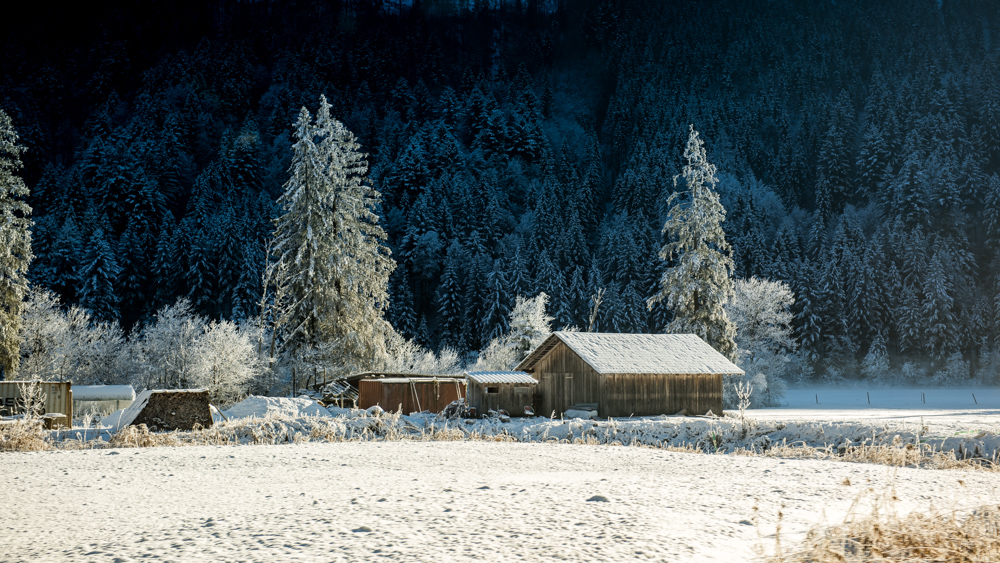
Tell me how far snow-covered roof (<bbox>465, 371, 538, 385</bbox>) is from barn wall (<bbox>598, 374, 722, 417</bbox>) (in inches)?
140

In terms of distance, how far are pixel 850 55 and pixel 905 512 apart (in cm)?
16338

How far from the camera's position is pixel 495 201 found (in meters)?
108

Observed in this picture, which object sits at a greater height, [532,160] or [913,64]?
[913,64]

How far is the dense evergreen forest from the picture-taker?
78375mm

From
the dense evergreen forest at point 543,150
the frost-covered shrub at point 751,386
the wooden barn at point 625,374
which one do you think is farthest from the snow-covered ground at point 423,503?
the dense evergreen forest at point 543,150

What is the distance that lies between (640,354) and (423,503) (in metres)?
28.1

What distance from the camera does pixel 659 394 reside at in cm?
3400

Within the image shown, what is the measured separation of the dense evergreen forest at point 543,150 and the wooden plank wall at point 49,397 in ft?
85.3

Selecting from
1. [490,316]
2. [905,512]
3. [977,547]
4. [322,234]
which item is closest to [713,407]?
[322,234]

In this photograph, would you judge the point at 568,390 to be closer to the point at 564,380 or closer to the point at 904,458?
the point at 564,380

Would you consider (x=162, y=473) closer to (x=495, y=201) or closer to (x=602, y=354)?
(x=602, y=354)

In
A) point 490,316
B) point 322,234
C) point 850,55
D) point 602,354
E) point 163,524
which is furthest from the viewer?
point 850,55

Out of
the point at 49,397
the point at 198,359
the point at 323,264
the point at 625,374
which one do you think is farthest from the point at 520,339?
the point at 49,397

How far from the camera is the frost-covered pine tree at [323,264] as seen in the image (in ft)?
128
